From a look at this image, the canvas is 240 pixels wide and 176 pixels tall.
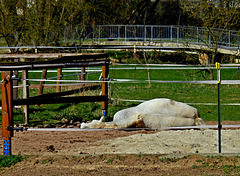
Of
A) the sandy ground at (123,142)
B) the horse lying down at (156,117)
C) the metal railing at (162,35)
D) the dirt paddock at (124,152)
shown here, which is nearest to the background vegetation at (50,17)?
the metal railing at (162,35)

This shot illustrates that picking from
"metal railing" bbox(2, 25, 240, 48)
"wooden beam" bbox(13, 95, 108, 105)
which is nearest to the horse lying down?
"wooden beam" bbox(13, 95, 108, 105)

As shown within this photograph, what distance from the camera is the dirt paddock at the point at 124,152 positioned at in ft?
16.7

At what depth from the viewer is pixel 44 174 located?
16.3ft

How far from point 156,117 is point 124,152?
242 centimetres

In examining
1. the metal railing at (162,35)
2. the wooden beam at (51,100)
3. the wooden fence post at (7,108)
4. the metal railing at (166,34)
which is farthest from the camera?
the metal railing at (166,34)

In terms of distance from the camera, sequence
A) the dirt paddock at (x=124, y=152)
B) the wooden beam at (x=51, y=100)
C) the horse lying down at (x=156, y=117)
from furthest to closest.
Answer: the horse lying down at (x=156, y=117)
the wooden beam at (x=51, y=100)
the dirt paddock at (x=124, y=152)

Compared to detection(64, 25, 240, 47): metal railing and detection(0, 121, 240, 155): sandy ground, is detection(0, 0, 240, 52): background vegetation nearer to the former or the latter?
detection(64, 25, 240, 47): metal railing

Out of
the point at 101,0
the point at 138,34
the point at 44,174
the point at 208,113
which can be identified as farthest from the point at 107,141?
the point at 101,0

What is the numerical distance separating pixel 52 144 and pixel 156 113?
2467 millimetres

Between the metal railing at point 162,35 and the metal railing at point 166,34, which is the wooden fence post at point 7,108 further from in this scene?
the metal railing at point 166,34

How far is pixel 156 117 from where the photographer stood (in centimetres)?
845

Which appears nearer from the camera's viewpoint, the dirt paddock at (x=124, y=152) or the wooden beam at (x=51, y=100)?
the dirt paddock at (x=124, y=152)

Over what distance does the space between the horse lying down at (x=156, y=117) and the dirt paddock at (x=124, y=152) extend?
289mm

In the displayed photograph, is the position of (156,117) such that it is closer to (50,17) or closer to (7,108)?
(7,108)
